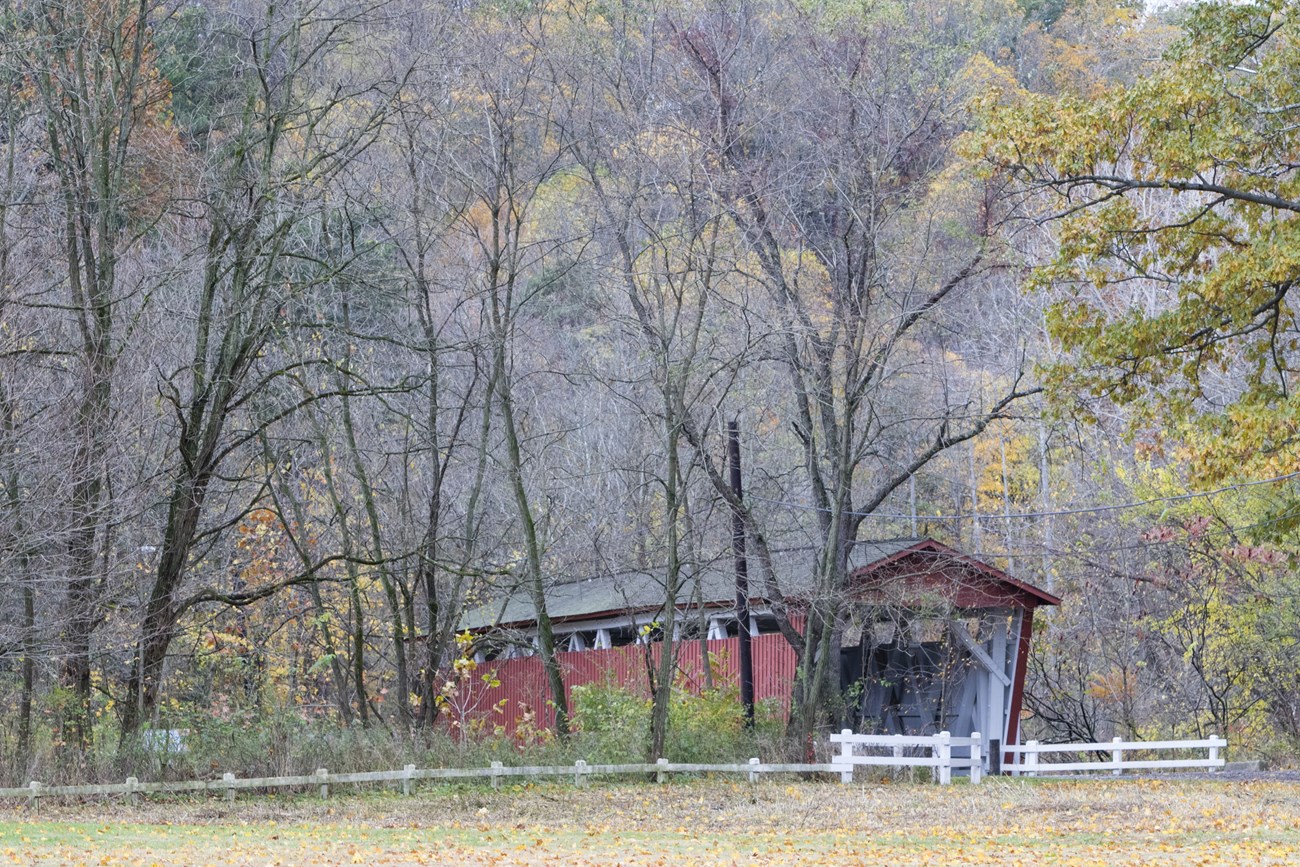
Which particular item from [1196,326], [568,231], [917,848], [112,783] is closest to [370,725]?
[112,783]

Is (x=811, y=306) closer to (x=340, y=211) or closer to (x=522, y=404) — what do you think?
(x=340, y=211)

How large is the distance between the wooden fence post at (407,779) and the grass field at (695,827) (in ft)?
0.50

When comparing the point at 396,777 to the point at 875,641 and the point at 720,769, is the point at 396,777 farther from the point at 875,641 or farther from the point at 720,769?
the point at 875,641

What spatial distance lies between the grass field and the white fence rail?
213mm

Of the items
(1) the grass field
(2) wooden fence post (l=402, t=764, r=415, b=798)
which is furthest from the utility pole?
(2) wooden fence post (l=402, t=764, r=415, b=798)

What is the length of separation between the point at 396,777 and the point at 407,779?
14 cm

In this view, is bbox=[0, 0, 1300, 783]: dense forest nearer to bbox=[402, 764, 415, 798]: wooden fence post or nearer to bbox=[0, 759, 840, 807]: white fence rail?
bbox=[0, 759, 840, 807]: white fence rail

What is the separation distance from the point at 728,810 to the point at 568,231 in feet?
40.2

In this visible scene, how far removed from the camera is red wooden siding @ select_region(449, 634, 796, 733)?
2272cm

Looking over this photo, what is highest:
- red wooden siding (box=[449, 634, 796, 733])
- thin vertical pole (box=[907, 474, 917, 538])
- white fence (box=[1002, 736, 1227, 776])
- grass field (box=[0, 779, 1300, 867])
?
thin vertical pole (box=[907, 474, 917, 538])

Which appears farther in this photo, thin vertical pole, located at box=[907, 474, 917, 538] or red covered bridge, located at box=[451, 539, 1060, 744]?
thin vertical pole, located at box=[907, 474, 917, 538]

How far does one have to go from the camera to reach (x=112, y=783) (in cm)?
1616

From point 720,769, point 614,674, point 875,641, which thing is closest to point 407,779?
point 720,769

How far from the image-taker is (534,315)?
106ft
